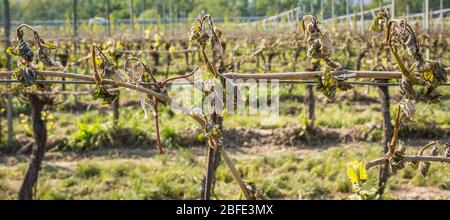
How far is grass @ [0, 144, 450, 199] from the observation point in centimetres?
512

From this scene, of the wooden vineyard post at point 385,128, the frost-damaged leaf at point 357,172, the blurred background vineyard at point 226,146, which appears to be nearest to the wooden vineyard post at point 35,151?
the blurred background vineyard at point 226,146

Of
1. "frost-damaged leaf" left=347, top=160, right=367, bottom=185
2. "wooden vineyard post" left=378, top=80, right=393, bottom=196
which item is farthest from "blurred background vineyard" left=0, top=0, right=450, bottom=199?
"frost-damaged leaf" left=347, top=160, right=367, bottom=185

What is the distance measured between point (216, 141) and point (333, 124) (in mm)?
6660

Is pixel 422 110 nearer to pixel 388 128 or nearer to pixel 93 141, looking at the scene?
pixel 388 128

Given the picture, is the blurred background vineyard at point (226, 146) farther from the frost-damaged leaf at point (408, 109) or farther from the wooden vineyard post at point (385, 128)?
the frost-damaged leaf at point (408, 109)

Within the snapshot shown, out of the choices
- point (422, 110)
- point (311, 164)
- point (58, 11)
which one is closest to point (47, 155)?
point (311, 164)

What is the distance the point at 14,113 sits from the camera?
28.5 ft

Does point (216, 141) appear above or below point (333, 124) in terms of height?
above

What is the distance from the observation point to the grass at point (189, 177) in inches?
202

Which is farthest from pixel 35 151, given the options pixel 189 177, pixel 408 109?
pixel 408 109

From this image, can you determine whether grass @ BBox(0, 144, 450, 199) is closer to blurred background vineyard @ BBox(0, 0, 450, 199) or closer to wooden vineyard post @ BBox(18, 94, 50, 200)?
blurred background vineyard @ BBox(0, 0, 450, 199)

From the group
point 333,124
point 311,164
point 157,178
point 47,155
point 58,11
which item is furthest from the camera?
point 58,11

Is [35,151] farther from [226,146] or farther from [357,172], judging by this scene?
[357,172]

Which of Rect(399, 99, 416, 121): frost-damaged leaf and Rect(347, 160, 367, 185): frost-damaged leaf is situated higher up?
Rect(399, 99, 416, 121): frost-damaged leaf
